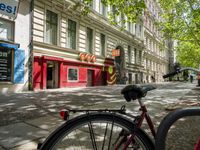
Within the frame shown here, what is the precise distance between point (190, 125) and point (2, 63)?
10.1 meters

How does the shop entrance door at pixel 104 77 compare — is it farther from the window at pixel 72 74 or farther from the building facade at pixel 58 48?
the window at pixel 72 74

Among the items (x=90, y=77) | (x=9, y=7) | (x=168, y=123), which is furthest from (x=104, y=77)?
(x=168, y=123)

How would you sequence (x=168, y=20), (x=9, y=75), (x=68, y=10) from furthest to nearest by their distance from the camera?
(x=168, y=20) < (x=68, y=10) < (x=9, y=75)

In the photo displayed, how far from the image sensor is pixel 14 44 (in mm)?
11711

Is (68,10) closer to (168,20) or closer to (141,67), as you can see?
(168,20)

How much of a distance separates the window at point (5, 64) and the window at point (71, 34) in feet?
18.9

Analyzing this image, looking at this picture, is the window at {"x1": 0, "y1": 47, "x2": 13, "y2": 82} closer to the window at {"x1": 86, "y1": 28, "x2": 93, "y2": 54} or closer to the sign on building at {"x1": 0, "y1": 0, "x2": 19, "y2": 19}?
the sign on building at {"x1": 0, "y1": 0, "x2": 19, "y2": 19}

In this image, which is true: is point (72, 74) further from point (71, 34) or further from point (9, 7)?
point (9, 7)

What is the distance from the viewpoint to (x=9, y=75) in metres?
11.8

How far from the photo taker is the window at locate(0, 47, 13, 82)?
37.0 ft

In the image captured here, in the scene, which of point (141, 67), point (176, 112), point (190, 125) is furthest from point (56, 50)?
point (141, 67)

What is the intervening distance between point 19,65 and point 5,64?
88cm

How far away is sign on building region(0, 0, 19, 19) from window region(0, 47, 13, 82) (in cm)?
192

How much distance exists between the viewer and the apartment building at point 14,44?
1129cm
